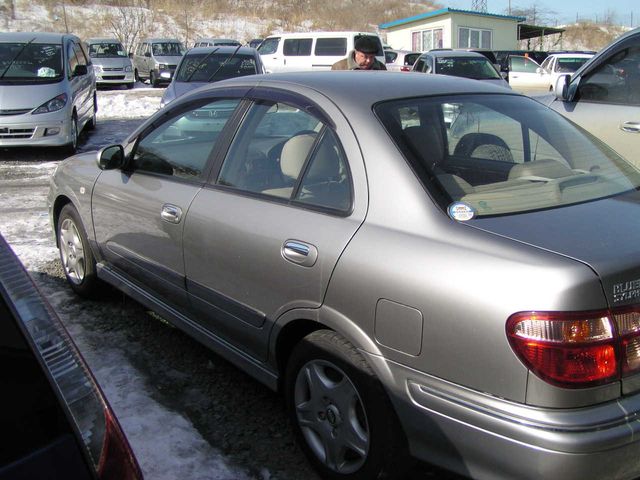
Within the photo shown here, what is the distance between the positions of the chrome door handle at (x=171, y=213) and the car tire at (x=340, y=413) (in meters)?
1.07

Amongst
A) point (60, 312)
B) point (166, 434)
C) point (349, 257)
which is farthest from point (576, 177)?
point (60, 312)

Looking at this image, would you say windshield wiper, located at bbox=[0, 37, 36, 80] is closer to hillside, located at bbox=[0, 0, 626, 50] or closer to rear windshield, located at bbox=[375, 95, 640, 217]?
rear windshield, located at bbox=[375, 95, 640, 217]

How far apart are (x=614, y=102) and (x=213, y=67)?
27.0ft

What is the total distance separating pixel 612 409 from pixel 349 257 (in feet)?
3.34

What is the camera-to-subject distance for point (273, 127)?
3342mm

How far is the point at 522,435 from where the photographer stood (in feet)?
6.61

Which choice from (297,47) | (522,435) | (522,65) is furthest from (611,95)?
(522,65)

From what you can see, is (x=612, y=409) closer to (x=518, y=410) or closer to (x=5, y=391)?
(x=518, y=410)

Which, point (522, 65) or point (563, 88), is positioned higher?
point (563, 88)

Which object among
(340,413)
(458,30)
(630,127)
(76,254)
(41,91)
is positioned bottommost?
(76,254)

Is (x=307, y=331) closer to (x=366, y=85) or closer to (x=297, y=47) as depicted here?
(x=366, y=85)

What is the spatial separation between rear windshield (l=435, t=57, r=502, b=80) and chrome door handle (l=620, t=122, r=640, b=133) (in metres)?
10.2

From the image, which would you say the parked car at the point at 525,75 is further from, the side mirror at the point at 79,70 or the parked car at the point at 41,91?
the parked car at the point at 41,91

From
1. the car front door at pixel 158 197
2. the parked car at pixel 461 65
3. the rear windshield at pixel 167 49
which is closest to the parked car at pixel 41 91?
the car front door at pixel 158 197
